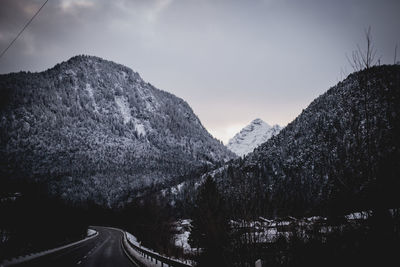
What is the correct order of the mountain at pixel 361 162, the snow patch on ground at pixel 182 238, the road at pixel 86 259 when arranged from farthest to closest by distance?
the snow patch on ground at pixel 182 238 → the road at pixel 86 259 → the mountain at pixel 361 162

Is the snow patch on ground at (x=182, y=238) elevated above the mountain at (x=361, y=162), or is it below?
below

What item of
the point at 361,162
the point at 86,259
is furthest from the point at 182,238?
the point at 361,162

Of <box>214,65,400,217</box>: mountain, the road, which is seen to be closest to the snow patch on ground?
the road

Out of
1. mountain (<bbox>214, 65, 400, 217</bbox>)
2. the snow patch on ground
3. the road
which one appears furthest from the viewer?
the snow patch on ground

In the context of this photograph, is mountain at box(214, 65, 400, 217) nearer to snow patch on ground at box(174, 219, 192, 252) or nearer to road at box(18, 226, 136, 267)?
road at box(18, 226, 136, 267)

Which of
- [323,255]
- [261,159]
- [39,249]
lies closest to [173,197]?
[261,159]

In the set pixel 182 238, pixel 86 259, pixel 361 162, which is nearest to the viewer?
pixel 361 162

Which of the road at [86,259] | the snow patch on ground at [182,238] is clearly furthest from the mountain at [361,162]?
the snow patch on ground at [182,238]

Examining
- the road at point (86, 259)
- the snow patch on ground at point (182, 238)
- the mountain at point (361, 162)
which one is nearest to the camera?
the mountain at point (361, 162)

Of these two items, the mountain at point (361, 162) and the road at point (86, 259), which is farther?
the road at point (86, 259)

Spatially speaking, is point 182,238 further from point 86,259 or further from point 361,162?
point 361,162

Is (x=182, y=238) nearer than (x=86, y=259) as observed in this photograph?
No

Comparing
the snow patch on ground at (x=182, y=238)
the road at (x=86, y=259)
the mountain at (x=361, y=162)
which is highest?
the mountain at (x=361, y=162)

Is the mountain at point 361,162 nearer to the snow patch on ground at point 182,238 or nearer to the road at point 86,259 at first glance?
the road at point 86,259
